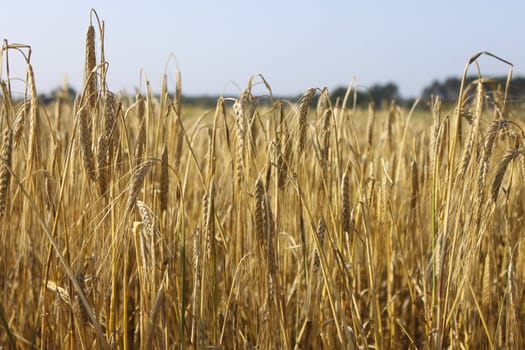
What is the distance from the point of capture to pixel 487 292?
136 centimetres

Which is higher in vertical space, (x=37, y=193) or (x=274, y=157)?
(x=274, y=157)

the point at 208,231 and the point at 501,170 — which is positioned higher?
the point at 501,170

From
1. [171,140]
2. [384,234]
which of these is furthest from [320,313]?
[171,140]

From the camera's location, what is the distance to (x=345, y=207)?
1.19m

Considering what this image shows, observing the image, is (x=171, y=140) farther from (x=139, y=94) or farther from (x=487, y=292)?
(x=487, y=292)

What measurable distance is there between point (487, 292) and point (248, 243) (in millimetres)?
633

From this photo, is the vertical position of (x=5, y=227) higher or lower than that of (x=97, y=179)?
lower

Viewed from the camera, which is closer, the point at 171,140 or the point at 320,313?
the point at 320,313

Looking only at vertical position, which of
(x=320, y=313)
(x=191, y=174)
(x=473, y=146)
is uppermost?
→ (x=473, y=146)

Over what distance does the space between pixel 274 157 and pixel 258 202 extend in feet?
0.42

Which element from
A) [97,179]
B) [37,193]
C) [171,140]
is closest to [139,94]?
[171,140]

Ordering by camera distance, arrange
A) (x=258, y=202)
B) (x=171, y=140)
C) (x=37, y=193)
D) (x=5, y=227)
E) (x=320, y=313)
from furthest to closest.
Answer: (x=171, y=140) < (x=320, y=313) < (x=37, y=193) < (x=5, y=227) < (x=258, y=202)

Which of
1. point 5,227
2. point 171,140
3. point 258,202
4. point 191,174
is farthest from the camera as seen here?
point 191,174

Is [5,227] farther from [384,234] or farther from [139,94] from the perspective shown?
[384,234]
